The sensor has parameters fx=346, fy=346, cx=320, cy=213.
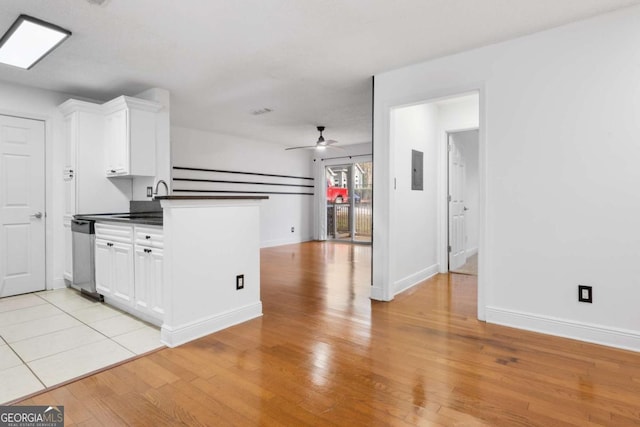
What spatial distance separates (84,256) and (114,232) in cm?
82

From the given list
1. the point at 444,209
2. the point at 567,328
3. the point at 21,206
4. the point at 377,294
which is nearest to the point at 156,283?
the point at 377,294

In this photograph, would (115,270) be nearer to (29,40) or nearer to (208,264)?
(208,264)

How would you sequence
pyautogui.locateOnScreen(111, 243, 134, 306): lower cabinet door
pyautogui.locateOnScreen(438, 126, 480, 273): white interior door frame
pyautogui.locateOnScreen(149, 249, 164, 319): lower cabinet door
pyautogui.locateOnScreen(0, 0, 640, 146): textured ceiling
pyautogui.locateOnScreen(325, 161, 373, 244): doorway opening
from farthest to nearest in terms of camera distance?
pyautogui.locateOnScreen(325, 161, 373, 244): doorway opening < pyautogui.locateOnScreen(438, 126, 480, 273): white interior door frame < pyautogui.locateOnScreen(111, 243, 134, 306): lower cabinet door < pyautogui.locateOnScreen(149, 249, 164, 319): lower cabinet door < pyautogui.locateOnScreen(0, 0, 640, 146): textured ceiling

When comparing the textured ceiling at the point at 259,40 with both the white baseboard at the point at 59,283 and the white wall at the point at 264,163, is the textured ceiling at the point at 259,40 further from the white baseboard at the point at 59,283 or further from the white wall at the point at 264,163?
the white baseboard at the point at 59,283

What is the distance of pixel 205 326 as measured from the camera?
275cm

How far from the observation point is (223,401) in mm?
1844

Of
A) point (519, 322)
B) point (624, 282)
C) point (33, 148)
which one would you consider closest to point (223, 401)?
point (519, 322)

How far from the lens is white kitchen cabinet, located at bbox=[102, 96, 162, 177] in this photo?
389 centimetres

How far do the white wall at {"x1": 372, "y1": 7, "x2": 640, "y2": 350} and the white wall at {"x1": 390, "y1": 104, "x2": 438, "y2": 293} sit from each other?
33.5 inches

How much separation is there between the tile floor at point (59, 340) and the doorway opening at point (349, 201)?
6.03 m

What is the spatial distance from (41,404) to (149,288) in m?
1.12

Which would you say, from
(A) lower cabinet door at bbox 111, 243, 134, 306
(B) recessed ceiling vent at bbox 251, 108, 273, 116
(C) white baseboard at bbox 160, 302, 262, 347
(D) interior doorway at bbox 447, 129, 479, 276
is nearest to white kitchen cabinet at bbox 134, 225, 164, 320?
(A) lower cabinet door at bbox 111, 243, 134, 306

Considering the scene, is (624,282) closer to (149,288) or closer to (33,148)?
(149,288)

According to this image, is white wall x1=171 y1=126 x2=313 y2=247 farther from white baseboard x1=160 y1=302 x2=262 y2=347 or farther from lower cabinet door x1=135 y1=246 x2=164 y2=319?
white baseboard x1=160 y1=302 x2=262 y2=347
